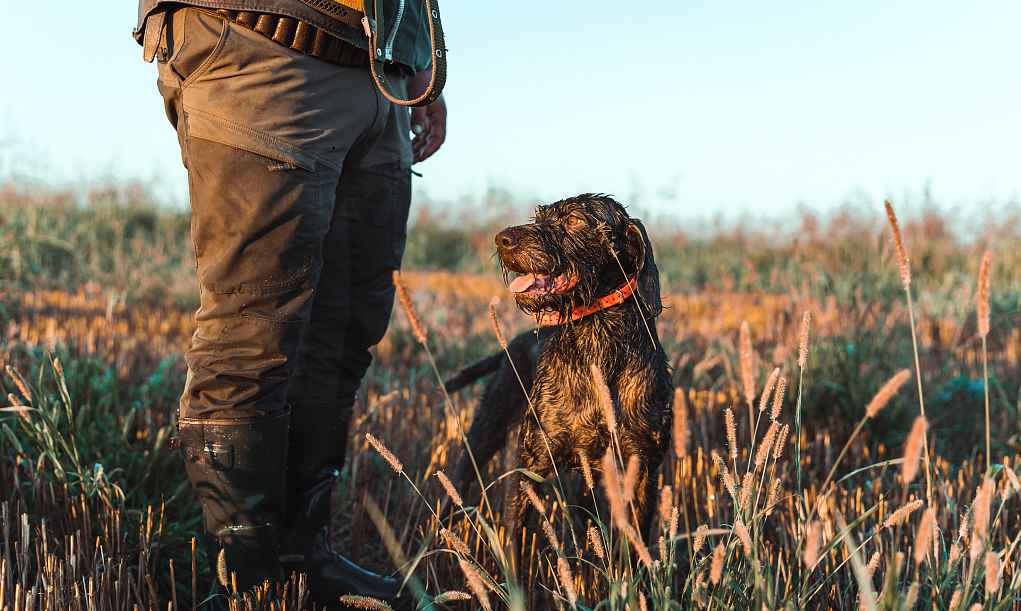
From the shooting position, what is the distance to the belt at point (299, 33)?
2217 mm

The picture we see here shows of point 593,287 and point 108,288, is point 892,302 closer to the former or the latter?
point 593,287

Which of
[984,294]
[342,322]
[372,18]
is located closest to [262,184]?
[372,18]

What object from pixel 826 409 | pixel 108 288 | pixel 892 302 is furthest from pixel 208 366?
pixel 108 288

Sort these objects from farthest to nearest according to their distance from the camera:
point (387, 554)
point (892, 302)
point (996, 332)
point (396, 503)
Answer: point (892, 302) → point (996, 332) → point (396, 503) → point (387, 554)

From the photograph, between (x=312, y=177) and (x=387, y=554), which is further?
(x=387, y=554)

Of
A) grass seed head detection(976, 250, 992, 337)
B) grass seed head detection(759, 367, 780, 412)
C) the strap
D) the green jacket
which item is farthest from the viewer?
the strap

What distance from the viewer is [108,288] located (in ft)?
28.0

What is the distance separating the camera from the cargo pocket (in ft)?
7.32

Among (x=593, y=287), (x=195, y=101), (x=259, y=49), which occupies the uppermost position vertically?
(x=259, y=49)

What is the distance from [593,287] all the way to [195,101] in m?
1.37

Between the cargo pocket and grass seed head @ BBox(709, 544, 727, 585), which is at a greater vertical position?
the cargo pocket

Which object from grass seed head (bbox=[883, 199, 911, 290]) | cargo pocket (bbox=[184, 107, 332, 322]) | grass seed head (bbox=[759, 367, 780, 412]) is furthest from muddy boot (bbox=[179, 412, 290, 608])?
grass seed head (bbox=[883, 199, 911, 290])

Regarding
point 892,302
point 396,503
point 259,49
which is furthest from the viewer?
point 892,302

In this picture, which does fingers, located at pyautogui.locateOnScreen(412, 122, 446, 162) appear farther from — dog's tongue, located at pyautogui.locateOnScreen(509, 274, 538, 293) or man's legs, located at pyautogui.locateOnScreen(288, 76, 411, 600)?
dog's tongue, located at pyautogui.locateOnScreen(509, 274, 538, 293)
